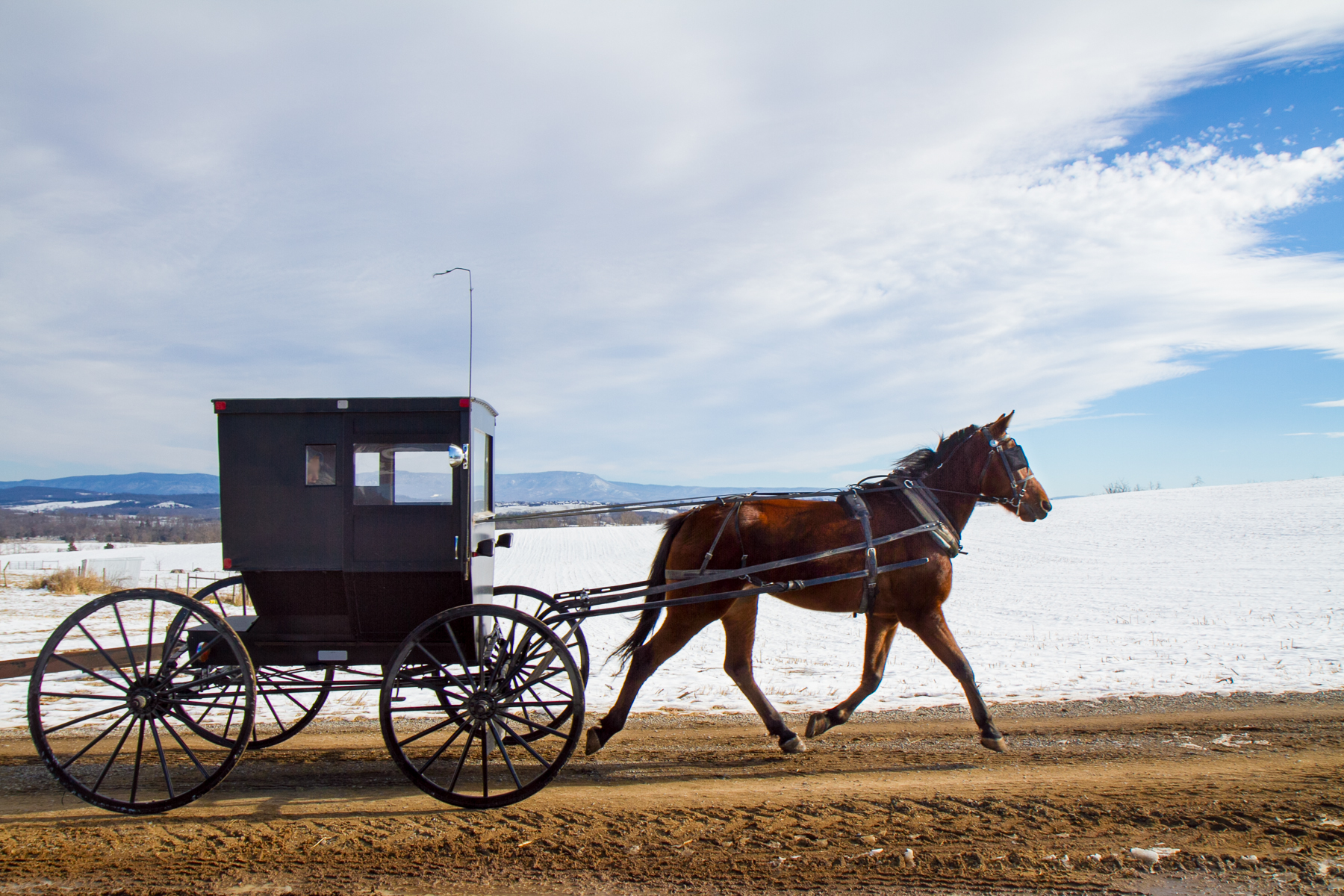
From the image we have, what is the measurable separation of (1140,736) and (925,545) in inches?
87.3

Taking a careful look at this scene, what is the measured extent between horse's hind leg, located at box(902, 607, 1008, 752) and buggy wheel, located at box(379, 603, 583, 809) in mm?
2686

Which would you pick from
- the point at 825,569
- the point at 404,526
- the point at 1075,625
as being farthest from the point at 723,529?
the point at 1075,625

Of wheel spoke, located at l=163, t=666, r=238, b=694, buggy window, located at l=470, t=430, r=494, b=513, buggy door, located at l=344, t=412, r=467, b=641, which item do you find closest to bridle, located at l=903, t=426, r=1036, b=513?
buggy window, located at l=470, t=430, r=494, b=513

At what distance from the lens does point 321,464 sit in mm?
5156

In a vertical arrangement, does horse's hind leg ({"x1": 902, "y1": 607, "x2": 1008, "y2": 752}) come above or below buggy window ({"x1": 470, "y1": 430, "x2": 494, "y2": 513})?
below

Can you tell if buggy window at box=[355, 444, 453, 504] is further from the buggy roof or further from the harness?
the harness

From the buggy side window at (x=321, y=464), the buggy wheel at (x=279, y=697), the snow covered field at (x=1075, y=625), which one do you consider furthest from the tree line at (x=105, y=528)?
the buggy side window at (x=321, y=464)

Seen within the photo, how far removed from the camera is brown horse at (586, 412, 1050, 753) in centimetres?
574

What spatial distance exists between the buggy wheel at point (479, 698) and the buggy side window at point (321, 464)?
1227 mm

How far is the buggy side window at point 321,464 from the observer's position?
5.12 m

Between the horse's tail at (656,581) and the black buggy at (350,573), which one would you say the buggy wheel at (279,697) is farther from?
the horse's tail at (656,581)

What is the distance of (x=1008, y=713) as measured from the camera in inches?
272

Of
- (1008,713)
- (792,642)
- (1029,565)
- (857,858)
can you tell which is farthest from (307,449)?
(1029,565)

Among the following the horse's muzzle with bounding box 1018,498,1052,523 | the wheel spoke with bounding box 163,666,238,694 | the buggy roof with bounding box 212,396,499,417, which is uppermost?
the buggy roof with bounding box 212,396,499,417
